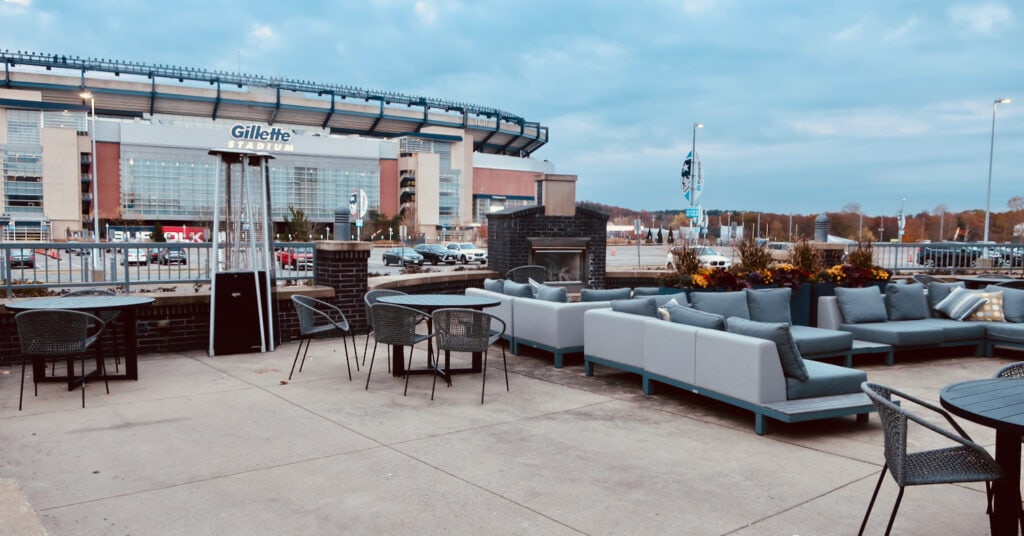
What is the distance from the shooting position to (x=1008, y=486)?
10.7 feet

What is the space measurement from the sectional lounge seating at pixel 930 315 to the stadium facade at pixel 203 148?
2341 inches

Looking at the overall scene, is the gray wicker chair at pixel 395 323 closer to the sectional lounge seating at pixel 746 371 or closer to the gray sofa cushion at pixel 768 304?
the sectional lounge seating at pixel 746 371

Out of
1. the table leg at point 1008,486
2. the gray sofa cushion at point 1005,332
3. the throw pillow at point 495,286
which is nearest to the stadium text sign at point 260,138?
the throw pillow at point 495,286

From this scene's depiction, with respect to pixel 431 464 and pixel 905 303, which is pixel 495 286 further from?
pixel 905 303

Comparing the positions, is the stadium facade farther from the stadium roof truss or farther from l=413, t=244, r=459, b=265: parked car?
l=413, t=244, r=459, b=265: parked car

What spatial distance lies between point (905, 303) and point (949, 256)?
8435mm

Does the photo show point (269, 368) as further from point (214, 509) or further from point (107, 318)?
point (214, 509)

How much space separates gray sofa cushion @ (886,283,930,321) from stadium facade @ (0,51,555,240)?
59544 mm

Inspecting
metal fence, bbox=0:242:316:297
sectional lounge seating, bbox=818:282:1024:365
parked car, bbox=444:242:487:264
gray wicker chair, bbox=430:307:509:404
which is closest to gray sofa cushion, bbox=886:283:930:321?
sectional lounge seating, bbox=818:282:1024:365

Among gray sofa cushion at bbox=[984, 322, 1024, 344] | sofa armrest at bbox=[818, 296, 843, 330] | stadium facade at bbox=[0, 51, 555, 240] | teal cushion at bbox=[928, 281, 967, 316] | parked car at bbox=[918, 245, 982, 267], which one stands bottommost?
gray sofa cushion at bbox=[984, 322, 1024, 344]

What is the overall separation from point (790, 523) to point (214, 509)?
315 centimetres

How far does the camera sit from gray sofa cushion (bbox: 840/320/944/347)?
876 centimetres

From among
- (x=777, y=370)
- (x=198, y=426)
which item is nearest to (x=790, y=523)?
(x=777, y=370)

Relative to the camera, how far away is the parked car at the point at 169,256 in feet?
31.6
